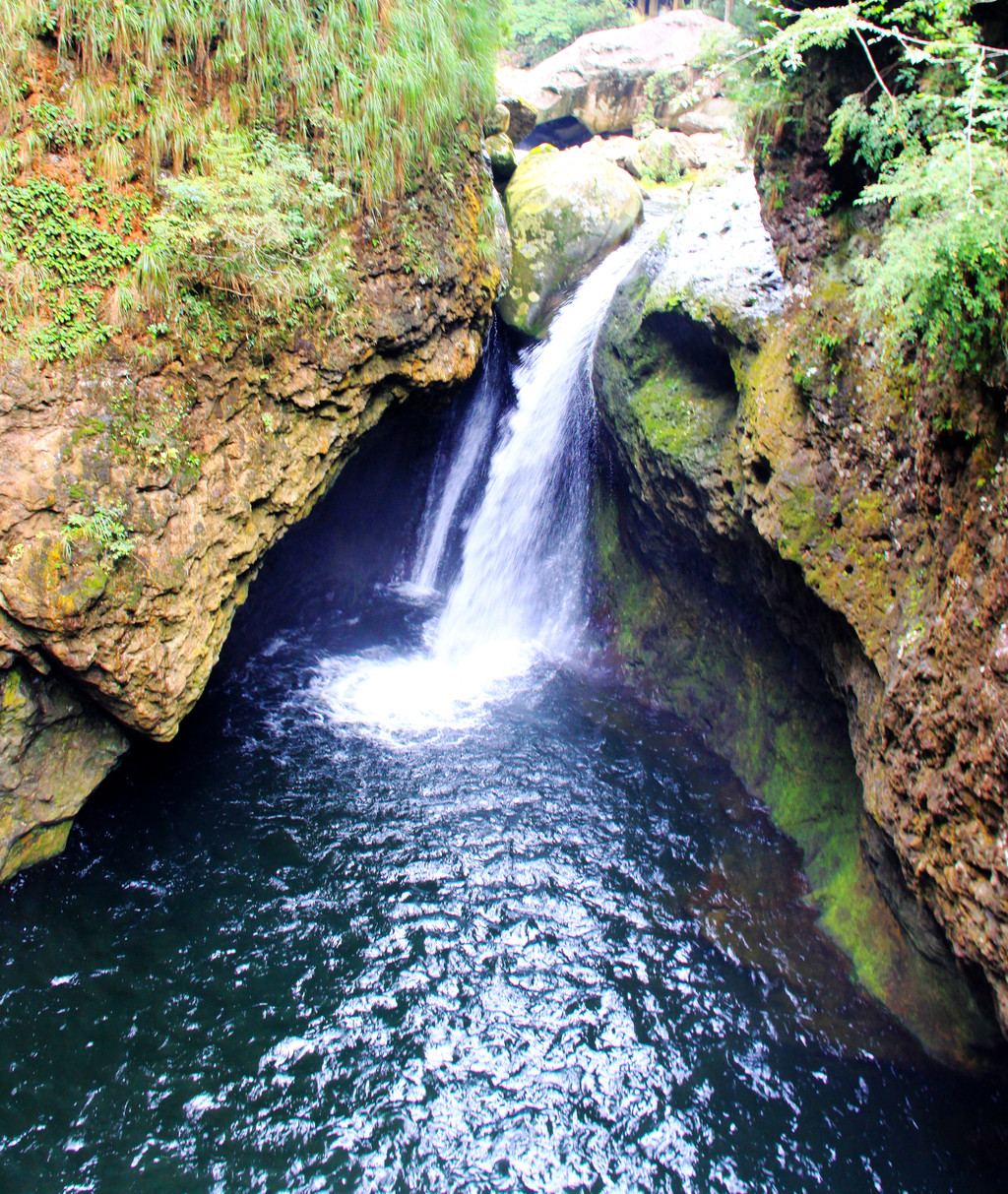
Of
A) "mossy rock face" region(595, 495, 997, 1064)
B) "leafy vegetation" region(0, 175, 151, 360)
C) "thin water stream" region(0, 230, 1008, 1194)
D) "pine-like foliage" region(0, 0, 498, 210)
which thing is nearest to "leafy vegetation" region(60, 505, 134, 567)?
"leafy vegetation" region(0, 175, 151, 360)

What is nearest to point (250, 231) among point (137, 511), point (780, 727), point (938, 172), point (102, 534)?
point (137, 511)

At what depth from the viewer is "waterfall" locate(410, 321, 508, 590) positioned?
1080cm

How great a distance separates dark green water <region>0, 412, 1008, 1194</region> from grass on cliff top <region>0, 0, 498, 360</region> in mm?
4282

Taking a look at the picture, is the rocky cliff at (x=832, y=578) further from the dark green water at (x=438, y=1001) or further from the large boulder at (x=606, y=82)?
the large boulder at (x=606, y=82)

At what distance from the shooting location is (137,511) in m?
5.43

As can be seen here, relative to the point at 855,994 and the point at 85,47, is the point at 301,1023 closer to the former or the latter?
the point at 855,994

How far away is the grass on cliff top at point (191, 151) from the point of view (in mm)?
5305

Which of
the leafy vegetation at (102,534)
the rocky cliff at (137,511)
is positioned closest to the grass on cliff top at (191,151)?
the rocky cliff at (137,511)

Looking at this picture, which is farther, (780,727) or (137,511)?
(780,727)

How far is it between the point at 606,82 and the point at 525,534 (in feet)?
58.5

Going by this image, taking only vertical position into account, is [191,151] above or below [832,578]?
above

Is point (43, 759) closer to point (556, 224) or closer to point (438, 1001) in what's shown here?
point (438, 1001)

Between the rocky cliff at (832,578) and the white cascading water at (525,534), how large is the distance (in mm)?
1070

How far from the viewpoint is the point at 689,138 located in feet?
61.1
